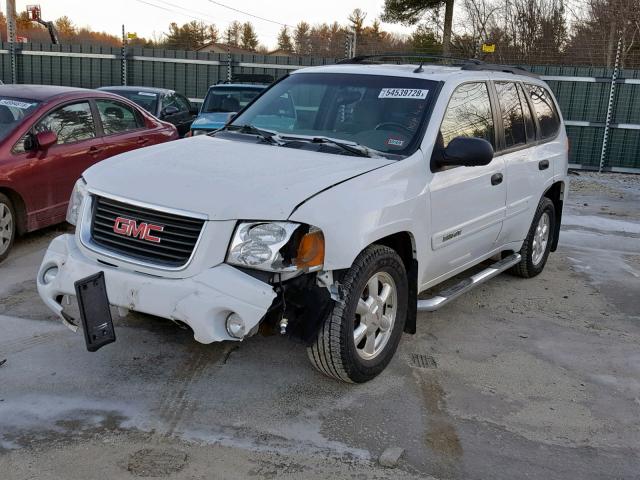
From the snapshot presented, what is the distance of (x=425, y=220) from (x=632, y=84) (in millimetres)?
12501

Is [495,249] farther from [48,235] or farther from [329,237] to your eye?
[48,235]

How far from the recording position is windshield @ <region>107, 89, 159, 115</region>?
12633 millimetres

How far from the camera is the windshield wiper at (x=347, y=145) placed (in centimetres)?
443

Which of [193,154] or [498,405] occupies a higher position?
[193,154]

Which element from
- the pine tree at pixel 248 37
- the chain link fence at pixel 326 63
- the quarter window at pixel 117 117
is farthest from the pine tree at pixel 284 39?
the quarter window at pixel 117 117

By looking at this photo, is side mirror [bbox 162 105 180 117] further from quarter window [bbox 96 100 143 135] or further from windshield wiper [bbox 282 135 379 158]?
windshield wiper [bbox 282 135 379 158]

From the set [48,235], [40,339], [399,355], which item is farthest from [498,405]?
[48,235]

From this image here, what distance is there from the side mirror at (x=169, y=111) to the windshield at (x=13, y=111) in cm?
496

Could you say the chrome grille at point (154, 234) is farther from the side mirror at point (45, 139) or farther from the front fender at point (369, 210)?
the side mirror at point (45, 139)

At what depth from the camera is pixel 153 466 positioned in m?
3.24

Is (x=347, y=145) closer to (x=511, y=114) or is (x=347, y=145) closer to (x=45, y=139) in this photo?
(x=511, y=114)

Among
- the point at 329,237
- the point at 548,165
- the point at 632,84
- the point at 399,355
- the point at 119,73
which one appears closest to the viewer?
the point at 329,237

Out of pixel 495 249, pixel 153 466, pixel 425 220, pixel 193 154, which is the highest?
pixel 193 154

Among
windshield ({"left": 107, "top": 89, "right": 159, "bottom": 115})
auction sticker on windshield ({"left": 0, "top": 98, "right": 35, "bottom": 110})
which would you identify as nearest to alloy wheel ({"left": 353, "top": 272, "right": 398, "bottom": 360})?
auction sticker on windshield ({"left": 0, "top": 98, "right": 35, "bottom": 110})
